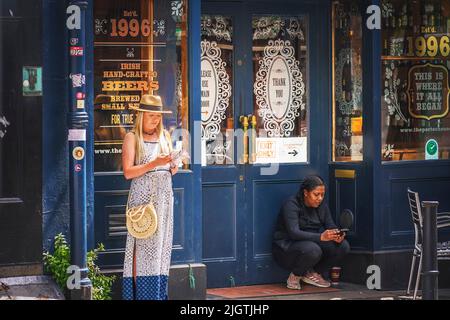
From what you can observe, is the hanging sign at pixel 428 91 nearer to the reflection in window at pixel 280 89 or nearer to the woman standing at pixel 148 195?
the reflection in window at pixel 280 89

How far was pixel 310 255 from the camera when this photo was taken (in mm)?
10852

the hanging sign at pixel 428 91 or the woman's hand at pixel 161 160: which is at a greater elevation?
the hanging sign at pixel 428 91

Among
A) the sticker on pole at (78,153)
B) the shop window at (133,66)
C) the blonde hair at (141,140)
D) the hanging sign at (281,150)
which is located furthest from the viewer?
the hanging sign at (281,150)

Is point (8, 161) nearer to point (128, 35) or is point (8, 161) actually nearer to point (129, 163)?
point (129, 163)

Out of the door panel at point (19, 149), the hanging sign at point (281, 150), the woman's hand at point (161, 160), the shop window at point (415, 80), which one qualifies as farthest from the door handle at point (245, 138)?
the door panel at point (19, 149)

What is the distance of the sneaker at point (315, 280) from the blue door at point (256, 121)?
33 centimetres

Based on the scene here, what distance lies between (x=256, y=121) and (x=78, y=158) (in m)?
2.43

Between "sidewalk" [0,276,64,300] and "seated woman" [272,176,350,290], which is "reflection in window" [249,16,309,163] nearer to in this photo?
"seated woman" [272,176,350,290]

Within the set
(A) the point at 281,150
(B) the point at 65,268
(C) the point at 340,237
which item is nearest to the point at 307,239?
(C) the point at 340,237

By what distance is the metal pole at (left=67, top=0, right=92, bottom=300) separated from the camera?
9.45 meters

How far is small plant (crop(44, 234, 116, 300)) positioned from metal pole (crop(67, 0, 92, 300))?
0.50 feet

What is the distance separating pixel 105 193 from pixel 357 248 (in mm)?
2687

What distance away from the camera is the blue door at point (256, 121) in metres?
11.1

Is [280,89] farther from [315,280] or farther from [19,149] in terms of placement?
[19,149]
